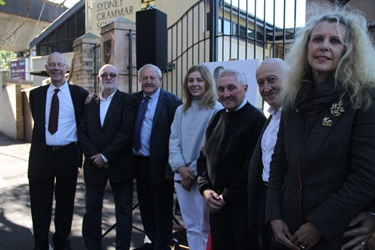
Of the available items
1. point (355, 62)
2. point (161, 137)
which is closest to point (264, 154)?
point (355, 62)

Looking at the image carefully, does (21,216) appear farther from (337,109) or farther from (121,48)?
(337,109)

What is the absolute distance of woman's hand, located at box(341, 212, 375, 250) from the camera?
5.12 feet

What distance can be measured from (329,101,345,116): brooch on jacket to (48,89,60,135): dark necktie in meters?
2.80

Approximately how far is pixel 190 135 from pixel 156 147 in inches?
17.3

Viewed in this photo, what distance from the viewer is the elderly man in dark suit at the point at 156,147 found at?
10.8 feet

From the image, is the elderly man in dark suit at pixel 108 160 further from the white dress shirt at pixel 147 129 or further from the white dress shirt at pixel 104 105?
the white dress shirt at pixel 147 129

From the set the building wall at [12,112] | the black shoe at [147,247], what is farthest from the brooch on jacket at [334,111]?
the building wall at [12,112]

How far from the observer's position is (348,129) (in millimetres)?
1547

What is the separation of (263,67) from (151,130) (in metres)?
1.49

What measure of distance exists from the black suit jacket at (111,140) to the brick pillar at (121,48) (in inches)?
90.0

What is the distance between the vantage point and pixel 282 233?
5.79 feet

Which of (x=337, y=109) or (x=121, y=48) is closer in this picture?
(x=337, y=109)

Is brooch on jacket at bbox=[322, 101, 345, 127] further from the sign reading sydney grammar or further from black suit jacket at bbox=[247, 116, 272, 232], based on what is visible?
the sign reading sydney grammar

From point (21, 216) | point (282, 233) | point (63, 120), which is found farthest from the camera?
point (21, 216)
